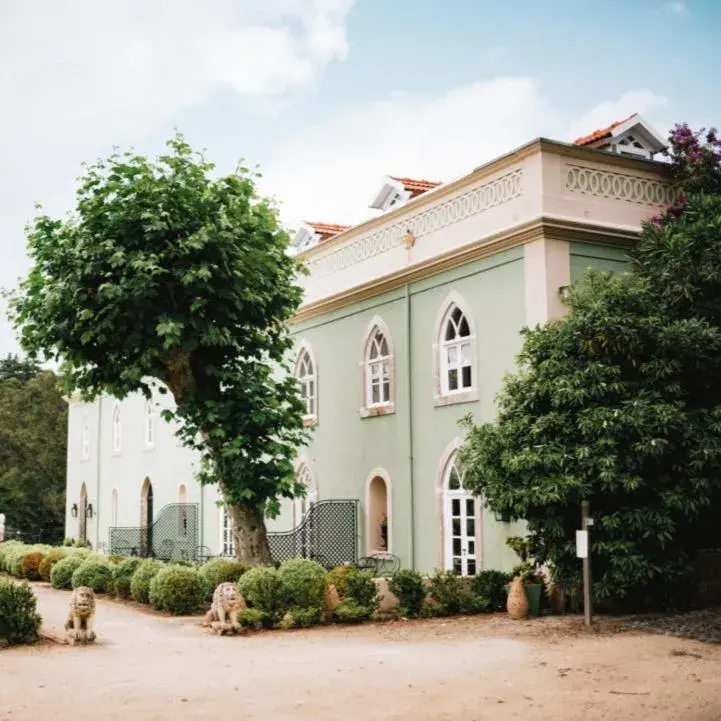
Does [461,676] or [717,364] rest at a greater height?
[717,364]

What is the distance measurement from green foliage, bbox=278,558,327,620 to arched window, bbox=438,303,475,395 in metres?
4.88

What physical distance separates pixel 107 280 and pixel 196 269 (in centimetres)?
158

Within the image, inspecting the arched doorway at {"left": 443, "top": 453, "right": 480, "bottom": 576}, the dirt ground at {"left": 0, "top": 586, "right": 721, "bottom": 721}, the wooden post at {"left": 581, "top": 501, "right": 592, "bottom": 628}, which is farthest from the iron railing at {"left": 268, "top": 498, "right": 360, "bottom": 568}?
the wooden post at {"left": 581, "top": 501, "right": 592, "bottom": 628}

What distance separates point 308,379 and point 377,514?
4.15m

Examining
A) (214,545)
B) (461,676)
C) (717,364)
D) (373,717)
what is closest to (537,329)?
(717,364)

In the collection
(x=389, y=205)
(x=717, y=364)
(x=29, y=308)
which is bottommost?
(x=717, y=364)

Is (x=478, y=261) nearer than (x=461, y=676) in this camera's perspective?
No

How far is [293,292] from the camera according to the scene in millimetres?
18391

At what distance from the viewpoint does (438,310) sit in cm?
1900

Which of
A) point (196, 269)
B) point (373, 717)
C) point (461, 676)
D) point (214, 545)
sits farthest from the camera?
point (214, 545)

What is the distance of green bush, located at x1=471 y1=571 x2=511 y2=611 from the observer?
15.8 m

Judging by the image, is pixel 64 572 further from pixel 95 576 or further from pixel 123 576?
pixel 123 576

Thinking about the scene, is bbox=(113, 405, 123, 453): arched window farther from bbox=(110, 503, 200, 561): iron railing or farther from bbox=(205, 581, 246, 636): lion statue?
bbox=(205, 581, 246, 636): lion statue

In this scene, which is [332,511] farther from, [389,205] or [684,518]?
[684,518]
